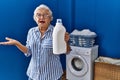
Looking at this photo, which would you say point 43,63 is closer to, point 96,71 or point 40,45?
point 40,45

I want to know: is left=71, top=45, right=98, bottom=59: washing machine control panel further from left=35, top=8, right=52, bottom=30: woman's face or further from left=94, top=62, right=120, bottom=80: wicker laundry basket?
left=35, top=8, right=52, bottom=30: woman's face

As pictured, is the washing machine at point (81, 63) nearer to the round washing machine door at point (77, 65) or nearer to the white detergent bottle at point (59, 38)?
the round washing machine door at point (77, 65)

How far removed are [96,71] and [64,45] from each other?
1.20 metres

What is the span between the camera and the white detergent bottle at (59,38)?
1888 mm

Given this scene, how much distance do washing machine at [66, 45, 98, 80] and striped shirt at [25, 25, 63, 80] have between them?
91 cm

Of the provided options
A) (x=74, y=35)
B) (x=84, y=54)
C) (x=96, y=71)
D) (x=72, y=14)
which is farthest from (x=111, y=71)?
(x=72, y=14)

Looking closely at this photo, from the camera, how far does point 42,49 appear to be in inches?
81.4

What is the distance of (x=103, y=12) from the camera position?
309 cm

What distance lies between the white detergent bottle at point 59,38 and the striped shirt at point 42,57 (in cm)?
15

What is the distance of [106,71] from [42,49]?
1.19 m

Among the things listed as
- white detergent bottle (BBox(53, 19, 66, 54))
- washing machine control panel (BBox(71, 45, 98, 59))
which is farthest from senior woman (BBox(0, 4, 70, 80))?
washing machine control panel (BBox(71, 45, 98, 59))

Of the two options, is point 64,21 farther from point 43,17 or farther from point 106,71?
point 43,17

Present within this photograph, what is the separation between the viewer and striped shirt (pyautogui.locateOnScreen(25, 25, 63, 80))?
207 centimetres

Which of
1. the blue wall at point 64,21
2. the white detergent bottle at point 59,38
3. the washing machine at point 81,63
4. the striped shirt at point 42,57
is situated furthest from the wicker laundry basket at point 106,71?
the white detergent bottle at point 59,38
